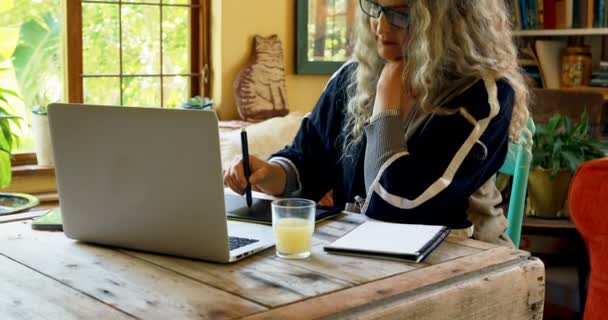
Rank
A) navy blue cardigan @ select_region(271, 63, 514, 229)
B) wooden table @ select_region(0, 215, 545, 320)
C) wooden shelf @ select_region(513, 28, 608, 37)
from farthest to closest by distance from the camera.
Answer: wooden shelf @ select_region(513, 28, 608, 37) < navy blue cardigan @ select_region(271, 63, 514, 229) < wooden table @ select_region(0, 215, 545, 320)

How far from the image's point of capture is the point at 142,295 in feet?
3.61

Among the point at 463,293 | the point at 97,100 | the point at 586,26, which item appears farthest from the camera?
the point at 586,26

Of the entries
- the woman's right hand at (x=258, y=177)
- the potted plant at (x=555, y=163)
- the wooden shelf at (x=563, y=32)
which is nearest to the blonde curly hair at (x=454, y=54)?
the woman's right hand at (x=258, y=177)

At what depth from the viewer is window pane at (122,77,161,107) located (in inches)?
135

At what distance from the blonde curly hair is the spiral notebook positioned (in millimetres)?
399

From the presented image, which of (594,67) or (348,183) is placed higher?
(594,67)

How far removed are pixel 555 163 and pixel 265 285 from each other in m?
2.11

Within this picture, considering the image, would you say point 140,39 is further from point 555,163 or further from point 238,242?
point 238,242

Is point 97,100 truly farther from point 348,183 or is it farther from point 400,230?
point 400,230

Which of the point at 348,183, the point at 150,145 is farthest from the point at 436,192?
the point at 150,145

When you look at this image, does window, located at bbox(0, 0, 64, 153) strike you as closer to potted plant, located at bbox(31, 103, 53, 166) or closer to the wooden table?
potted plant, located at bbox(31, 103, 53, 166)

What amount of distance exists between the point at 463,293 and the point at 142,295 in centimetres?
46

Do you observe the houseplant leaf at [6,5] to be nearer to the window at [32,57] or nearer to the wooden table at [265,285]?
the window at [32,57]

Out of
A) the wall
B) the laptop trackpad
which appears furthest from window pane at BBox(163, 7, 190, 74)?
the laptop trackpad
